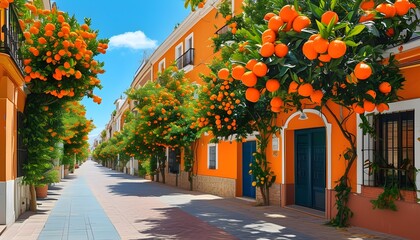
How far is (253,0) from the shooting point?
1092 cm

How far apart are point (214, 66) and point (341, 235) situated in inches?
259

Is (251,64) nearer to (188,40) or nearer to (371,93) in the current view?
(371,93)

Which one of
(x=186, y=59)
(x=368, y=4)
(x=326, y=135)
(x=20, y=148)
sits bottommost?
(x=20, y=148)

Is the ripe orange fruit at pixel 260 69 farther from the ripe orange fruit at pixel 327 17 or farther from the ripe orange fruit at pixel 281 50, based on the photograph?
the ripe orange fruit at pixel 327 17

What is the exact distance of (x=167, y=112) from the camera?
19234 mm

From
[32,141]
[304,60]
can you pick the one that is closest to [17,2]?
[32,141]

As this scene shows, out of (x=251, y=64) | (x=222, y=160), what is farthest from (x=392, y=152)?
(x=222, y=160)

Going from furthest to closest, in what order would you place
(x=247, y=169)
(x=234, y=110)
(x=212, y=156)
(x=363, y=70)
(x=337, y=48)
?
(x=212, y=156) < (x=247, y=169) < (x=234, y=110) < (x=363, y=70) < (x=337, y=48)

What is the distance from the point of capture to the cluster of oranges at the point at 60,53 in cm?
852

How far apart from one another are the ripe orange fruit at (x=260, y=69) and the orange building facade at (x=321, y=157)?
4.03 metres

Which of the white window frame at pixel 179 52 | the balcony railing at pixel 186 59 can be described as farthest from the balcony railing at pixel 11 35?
the white window frame at pixel 179 52

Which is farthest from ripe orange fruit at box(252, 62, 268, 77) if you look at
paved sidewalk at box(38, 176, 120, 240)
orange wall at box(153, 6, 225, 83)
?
orange wall at box(153, 6, 225, 83)

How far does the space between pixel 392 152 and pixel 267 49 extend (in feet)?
15.7

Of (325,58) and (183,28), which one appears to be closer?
(325,58)
